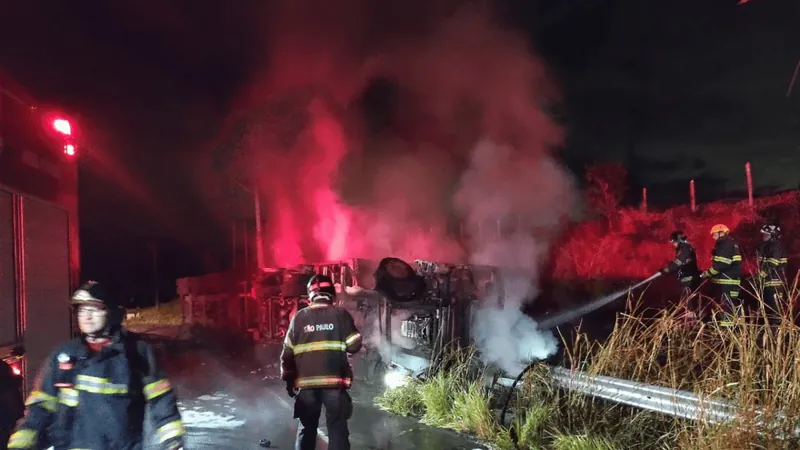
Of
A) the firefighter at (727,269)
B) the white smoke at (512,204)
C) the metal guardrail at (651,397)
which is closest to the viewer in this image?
the metal guardrail at (651,397)

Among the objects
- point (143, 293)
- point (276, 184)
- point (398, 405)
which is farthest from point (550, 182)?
point (143, 293)

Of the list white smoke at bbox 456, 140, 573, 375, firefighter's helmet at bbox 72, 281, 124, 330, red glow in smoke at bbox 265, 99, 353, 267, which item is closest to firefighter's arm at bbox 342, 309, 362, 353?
firefighter's helmet at bbox 72, 281, 124, 330

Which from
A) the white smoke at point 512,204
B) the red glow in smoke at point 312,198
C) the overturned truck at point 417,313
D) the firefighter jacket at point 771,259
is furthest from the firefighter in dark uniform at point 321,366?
the red glow in smoke at point 312,198

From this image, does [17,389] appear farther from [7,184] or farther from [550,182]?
[550,182]

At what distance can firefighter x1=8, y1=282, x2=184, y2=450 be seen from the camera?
2699 mm

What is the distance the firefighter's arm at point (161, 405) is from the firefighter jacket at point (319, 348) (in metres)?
1.51

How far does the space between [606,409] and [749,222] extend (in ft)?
57.4

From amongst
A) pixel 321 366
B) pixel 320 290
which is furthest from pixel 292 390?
pixel 320 290

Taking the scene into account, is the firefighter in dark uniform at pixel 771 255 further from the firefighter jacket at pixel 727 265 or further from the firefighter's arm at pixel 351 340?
the firefighter's arm at pixel 351 340

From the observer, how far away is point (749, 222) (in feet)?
62.6

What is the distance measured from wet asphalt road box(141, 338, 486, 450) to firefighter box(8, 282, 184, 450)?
2738 millimetres

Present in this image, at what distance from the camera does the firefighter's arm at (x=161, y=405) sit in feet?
9.11

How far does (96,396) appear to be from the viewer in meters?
2.70

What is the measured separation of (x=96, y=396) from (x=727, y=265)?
7750mm
